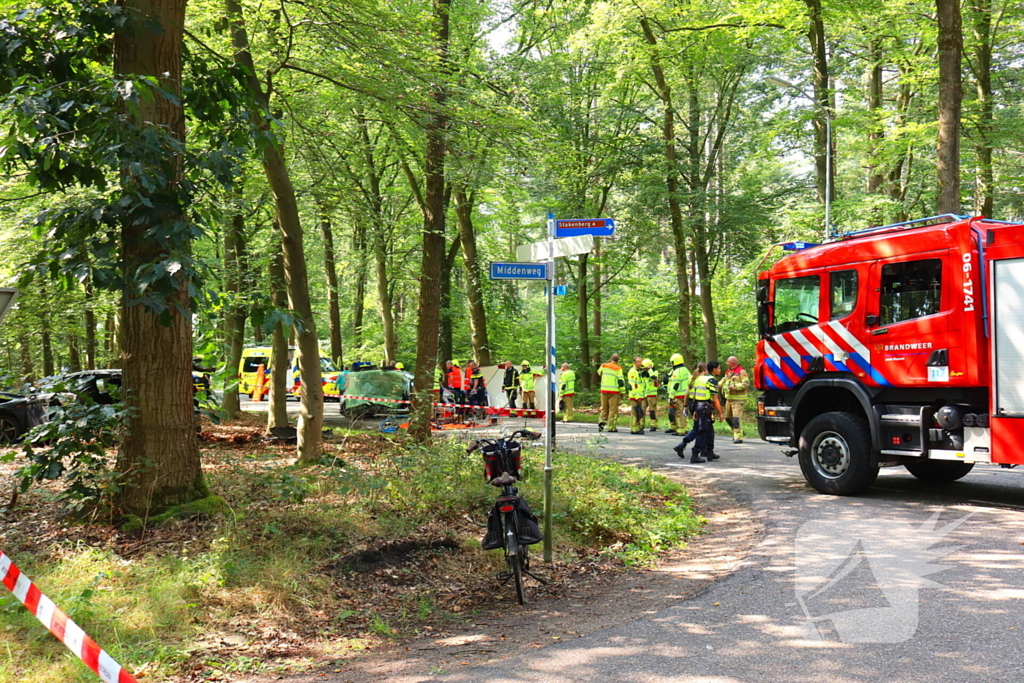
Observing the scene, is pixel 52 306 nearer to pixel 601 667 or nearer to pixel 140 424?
pixel 140 424

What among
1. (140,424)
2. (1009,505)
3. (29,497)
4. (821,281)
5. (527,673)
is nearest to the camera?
(527,673)

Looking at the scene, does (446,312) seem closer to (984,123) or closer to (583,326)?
(583,326)

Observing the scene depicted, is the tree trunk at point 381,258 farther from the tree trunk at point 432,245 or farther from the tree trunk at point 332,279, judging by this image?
the tree trunk at point 432,245

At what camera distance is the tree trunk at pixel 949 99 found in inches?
504

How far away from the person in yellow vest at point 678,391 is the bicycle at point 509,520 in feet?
36.7

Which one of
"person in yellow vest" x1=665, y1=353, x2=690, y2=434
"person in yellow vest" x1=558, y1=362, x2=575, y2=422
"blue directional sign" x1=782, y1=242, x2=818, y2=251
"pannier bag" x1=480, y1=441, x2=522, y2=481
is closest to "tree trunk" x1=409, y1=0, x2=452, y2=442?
"pannier bag" x1=480, y1=441, x2=522, y2=481

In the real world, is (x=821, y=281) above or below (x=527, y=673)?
above

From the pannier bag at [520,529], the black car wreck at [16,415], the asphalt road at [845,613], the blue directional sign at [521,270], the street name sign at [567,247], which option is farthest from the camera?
the black car wreck at [16,415]

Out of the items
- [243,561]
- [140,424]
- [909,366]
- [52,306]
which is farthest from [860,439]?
[52,306]

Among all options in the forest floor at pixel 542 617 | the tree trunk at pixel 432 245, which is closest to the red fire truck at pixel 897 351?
the forest floor at pixel 542 617

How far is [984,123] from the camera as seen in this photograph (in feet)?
69.3

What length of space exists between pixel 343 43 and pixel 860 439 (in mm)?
8185

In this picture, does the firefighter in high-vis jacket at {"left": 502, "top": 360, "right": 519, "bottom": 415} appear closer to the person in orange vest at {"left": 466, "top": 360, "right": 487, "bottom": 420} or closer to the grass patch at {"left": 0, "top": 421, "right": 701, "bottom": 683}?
the person in orange vest at {"left": 466, "top": 360, "right": 487, "bottom": 420}

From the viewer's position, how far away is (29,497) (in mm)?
7934
